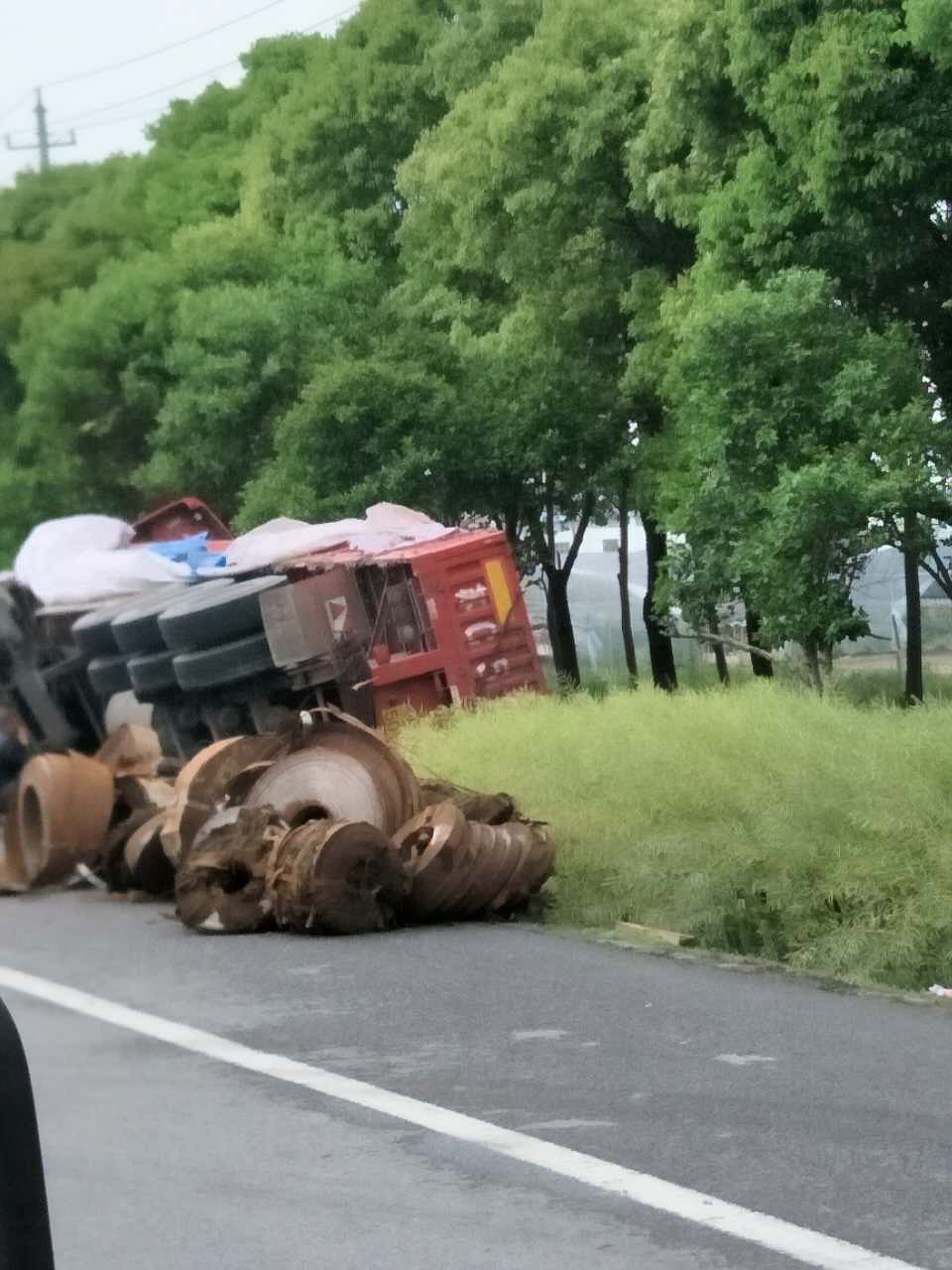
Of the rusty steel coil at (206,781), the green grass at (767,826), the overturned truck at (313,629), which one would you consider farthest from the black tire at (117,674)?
the green grass at (767,826)

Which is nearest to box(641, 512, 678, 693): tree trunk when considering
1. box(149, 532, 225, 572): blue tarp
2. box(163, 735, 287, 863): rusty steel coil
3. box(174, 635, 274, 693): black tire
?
box(149, 532, 225, 572): blue tarp

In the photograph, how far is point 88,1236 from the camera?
5684mm

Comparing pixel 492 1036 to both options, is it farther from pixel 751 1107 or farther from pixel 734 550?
pixel 734 550

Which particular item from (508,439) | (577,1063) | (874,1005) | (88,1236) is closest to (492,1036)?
(577,1063)

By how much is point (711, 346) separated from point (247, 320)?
1286 centimetres

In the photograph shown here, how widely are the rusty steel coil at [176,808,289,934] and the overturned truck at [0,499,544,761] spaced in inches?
36.5

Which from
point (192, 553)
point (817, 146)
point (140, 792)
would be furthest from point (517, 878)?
point (817, 146)

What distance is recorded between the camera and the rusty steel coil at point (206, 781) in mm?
13062

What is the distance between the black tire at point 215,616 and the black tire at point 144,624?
593 mm

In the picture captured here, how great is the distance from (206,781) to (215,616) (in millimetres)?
2770

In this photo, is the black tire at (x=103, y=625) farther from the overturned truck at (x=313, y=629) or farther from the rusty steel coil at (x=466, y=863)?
the rusty steel coil at (x=466, y=863)

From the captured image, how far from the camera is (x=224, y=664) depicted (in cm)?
1639

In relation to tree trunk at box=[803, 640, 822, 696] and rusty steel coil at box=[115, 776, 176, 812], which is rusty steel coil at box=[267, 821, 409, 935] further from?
tree trunk at box=[803, 640, 822, 696]

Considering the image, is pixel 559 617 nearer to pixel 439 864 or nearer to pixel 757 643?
pixel 757 643
